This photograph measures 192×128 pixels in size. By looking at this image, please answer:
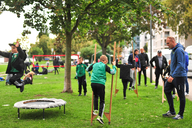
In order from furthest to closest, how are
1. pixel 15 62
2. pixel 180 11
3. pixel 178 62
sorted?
pixel 180 11
pixel 15 62
pixel 178 62

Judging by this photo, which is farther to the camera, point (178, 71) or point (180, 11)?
point (180, 11)

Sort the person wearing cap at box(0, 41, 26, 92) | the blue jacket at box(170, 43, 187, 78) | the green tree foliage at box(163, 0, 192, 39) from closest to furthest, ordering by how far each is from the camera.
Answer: the blue jacket at box(170, 43, 187, 78) → the person wearing cap at box(0, 41, 26, 92) → the green tree foliage at box(163, 0, 192, 39)

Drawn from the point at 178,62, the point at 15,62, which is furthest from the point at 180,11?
the point at 15,62

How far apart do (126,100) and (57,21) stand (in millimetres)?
5042

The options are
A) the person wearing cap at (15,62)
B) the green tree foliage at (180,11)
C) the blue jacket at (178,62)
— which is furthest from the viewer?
the green tree foliage at (180,11)

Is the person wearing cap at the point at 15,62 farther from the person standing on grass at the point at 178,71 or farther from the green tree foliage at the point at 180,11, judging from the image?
the green tree foliage at the point at 180,11

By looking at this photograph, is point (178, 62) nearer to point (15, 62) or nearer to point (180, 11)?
point (15, 62)

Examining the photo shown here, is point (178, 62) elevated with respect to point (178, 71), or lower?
elevated

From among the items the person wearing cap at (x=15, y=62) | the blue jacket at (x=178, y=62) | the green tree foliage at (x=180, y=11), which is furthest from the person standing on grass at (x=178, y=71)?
the green tree foliage at (x=180, y=11)

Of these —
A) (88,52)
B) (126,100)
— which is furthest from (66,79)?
(88,52)

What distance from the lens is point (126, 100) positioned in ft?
33.3

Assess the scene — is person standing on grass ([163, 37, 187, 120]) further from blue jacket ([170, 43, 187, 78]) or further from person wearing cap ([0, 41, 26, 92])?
person wearing cap ([0, 41, 26, 92])

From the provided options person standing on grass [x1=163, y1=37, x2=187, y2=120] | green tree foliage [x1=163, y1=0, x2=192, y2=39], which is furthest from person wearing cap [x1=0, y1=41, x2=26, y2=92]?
green tree foliage [x1=163, y1=0, x2=192, y2=39]

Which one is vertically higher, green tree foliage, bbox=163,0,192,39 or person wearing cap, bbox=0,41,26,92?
green tree foliage, bbox=163,0,192,39
